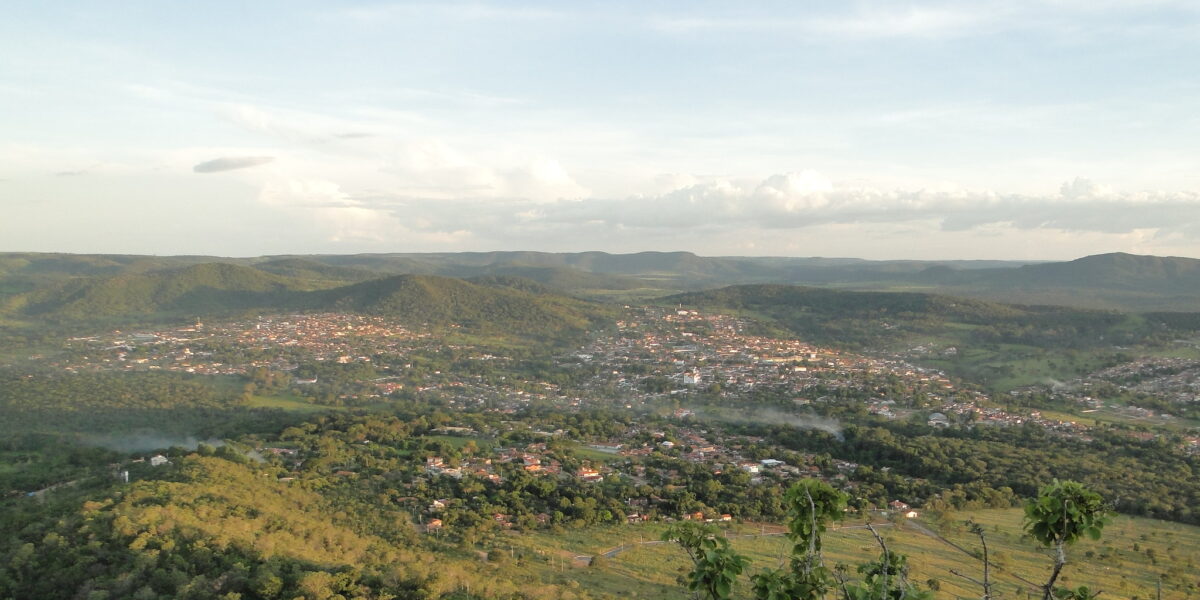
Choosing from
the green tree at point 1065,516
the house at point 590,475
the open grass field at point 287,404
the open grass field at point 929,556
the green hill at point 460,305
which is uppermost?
the green tree at point 1065,516

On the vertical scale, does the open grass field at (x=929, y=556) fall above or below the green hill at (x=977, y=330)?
below

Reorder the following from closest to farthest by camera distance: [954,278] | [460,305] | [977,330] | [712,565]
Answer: [712,565]
[977,330]
[460,305]
[954,278]

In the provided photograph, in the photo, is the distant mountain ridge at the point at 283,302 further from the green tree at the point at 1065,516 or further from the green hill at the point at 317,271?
the green tree at the point at 1065,516

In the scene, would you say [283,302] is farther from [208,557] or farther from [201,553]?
[208,557]

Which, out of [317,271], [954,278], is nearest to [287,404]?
[317,271]

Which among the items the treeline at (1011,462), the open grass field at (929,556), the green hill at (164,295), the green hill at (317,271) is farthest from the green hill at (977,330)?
the green hill at (317,271)

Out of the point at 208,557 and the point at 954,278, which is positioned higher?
the point at 954,278

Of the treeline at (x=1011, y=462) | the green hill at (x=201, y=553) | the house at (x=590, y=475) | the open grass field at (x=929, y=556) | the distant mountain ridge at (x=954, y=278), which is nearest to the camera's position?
the green hill at (x=201, y=553)

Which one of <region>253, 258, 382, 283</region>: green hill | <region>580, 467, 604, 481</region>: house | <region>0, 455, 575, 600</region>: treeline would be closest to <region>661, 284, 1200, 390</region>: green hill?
<region>580, 467, 604, 481</region>: house

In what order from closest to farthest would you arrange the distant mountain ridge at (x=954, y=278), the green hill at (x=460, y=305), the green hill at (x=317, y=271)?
the green hill at (x=460, y=305)
the distant mountain ridge at (x=954, y=278)
the green hill at (x=317, y=271)
